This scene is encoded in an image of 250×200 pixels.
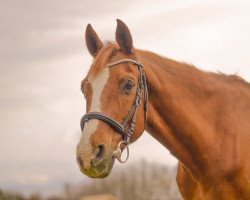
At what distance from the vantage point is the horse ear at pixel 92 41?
7727mm

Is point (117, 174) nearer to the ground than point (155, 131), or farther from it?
nearer to the ground

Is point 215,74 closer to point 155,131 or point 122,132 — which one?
point 155,131

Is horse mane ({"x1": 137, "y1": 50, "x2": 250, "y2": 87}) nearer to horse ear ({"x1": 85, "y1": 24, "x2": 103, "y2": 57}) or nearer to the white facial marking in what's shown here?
horse ear ({"x1": 85, "y1": 24, "x2": 103, "y2": 57})

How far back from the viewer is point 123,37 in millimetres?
7277

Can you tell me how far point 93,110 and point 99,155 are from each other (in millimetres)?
588

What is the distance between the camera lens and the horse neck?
294 inches

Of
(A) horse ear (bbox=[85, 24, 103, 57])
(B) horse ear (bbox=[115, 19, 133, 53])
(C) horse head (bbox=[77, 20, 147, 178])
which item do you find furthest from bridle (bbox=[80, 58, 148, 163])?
(A) horse ear (bbox=[85, 24, 103, 57])

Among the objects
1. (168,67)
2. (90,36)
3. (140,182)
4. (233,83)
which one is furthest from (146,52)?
(140,182)

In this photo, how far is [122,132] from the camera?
678 centimetres

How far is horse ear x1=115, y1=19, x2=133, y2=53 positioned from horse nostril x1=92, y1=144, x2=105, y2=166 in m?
1.60

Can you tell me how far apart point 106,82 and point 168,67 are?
1.43 m

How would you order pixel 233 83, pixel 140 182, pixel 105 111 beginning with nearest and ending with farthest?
pixel 105 111, pixel 233 83, pixel 140 182

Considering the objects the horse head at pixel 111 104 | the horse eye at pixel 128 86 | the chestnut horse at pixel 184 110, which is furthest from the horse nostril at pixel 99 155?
the horse eye at pixel 128 86

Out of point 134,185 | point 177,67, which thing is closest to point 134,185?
point 134,185
